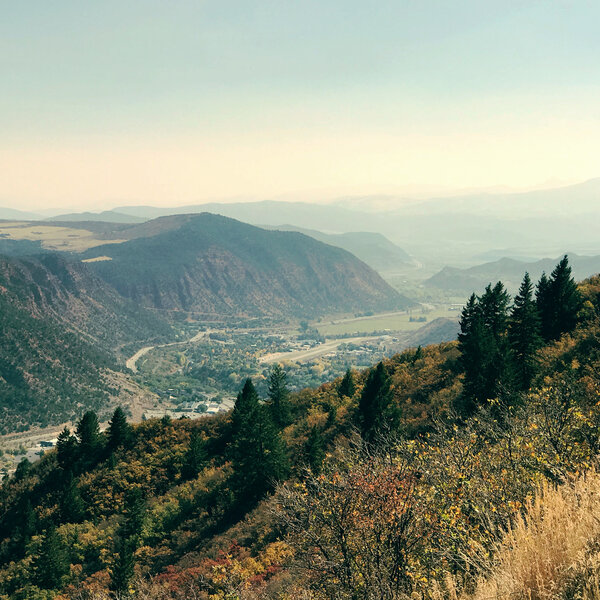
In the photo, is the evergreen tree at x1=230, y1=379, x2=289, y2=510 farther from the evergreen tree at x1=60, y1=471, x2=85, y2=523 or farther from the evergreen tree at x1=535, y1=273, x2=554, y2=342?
the evergreen tree at x1=535, y1=273, x2=554, y2=342

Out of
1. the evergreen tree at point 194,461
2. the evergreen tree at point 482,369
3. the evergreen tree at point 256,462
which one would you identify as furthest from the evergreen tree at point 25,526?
the evergreen tree at point 482,369

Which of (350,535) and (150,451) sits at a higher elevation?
(350,535)


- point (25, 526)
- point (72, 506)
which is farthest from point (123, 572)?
point (25, 526)

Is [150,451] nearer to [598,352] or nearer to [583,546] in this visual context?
[598,352]

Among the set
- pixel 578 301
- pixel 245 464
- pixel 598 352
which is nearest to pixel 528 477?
pixel 598 352

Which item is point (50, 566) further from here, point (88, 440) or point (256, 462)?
point (88, 440)

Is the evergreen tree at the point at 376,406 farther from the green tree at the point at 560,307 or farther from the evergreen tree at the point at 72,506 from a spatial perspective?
the evergreen tree at the point at 72,506
